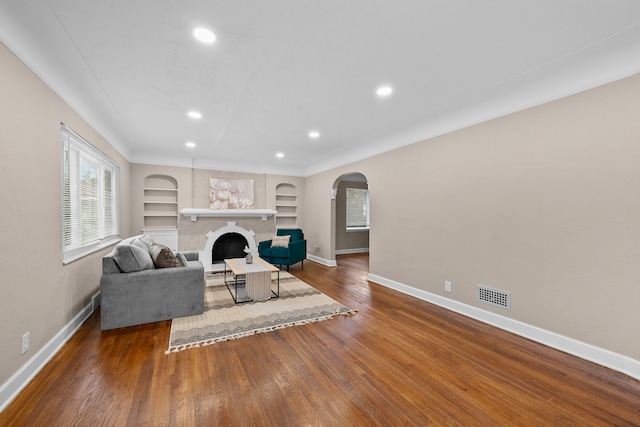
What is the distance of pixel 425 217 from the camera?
12.6 feet

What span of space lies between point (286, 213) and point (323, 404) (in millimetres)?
5770

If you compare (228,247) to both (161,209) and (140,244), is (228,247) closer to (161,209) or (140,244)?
(161,209)

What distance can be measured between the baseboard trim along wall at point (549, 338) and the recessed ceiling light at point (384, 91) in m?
2.75

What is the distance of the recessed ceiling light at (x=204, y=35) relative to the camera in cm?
188

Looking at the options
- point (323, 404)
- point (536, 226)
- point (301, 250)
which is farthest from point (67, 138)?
point (536, 226)

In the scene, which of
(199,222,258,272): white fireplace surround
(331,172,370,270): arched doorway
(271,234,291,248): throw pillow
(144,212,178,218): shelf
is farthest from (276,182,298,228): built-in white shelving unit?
(144,212,178,218): shelf

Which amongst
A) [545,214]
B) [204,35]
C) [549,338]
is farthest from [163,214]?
[549,338]

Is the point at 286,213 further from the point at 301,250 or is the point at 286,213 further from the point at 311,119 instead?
the point at 311,119

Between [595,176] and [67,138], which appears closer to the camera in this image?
[595,176]

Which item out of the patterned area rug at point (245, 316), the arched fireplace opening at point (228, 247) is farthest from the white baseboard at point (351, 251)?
the patterned area rug at point (245, 316)

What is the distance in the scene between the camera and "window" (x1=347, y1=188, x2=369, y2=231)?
8.50 meters

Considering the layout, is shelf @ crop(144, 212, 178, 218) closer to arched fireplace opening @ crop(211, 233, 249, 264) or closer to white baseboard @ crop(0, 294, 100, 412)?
arched fireplace opening @ crop(211, 233, 249, 264)

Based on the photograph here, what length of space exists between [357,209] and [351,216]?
1.09 ft

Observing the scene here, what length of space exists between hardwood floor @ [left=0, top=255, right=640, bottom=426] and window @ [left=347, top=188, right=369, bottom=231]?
571 centimetres
